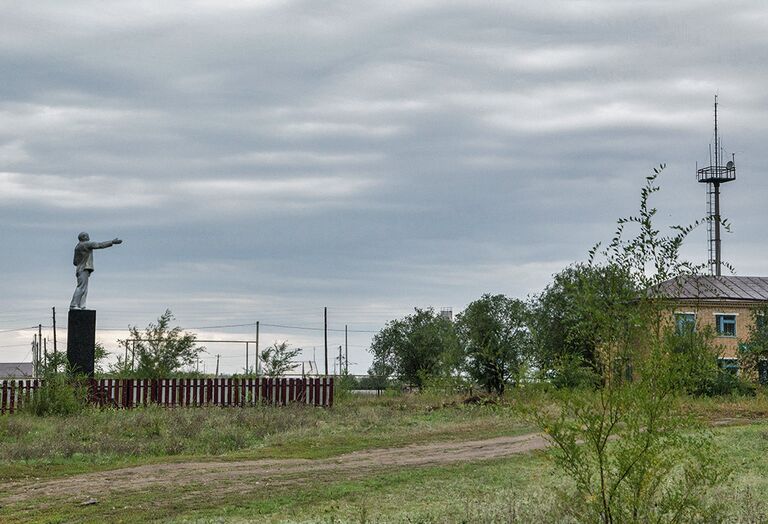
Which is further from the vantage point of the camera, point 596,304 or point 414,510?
point 414,510

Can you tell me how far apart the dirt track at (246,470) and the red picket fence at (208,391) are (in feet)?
40.8

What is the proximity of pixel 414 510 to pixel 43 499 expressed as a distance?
17.0 feet

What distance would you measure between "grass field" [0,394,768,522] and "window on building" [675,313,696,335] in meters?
1.46

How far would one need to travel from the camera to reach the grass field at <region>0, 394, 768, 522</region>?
38.4 ft

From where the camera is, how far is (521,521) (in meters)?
10.1

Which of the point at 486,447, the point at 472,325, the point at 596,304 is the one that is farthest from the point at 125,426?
the point at 472,325

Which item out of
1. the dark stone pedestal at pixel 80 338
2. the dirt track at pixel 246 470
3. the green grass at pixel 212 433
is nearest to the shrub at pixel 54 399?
the green grass at pixel 212 433

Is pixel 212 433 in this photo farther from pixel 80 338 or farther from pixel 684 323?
pixel 684 323

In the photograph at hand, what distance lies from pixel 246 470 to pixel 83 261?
16.2 meters

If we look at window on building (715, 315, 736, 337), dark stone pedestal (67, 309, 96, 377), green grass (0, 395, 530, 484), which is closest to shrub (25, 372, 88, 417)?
green grass (0, 395, 530, 484)

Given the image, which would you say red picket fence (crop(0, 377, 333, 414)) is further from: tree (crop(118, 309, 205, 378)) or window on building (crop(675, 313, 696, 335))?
window on building (crop(675, 313, 696, 335))

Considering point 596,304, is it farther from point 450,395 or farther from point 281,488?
point 450,395

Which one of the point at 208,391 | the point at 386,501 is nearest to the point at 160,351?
the point at 208,391

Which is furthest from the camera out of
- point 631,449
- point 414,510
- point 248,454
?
point 248,454
